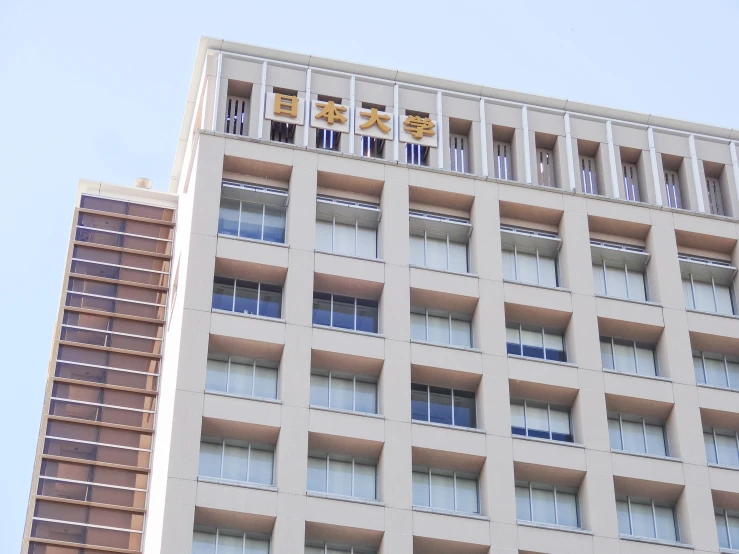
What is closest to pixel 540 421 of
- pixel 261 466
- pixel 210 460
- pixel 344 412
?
pixel 344 412

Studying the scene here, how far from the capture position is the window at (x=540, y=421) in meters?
58.7

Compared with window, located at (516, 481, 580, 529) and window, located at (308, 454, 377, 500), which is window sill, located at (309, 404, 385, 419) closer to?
window, located at (308, 454, 377, 500)

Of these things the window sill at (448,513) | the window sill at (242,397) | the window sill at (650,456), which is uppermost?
the window sill at (242,397)

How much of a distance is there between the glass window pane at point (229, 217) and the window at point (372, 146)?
659cm

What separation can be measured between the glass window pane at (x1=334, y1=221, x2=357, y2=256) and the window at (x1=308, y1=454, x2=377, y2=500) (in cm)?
976

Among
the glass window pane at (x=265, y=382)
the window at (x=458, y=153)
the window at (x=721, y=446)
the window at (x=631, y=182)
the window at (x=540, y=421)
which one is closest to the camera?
the glass window pane at (x=265, y=382)

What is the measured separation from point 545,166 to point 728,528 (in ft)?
61.6

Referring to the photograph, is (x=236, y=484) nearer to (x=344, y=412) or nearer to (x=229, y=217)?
(x=344, y=412)

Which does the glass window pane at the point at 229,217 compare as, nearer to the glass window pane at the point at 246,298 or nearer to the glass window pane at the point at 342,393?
the glass window pane at the point at 246,298

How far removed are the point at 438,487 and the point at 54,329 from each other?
24.0 m

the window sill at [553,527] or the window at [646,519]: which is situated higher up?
the window at [646,519]

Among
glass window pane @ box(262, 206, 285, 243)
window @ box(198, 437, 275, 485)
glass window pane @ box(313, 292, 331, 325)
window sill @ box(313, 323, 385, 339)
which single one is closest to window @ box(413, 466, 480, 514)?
window sill @ box(313, 323, 385, 339)

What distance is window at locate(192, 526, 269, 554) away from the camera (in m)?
52.6

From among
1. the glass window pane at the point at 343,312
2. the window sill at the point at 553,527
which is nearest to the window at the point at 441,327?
the glass window pane at the point at 343,312
